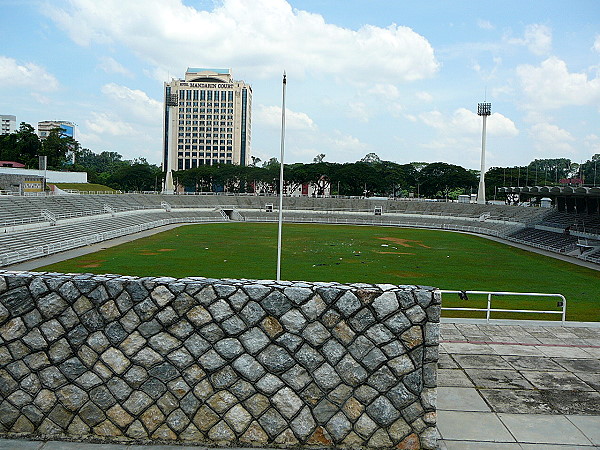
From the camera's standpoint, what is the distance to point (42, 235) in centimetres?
4112

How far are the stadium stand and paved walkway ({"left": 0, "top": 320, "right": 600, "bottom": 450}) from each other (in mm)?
29112

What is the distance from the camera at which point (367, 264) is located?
119 ft

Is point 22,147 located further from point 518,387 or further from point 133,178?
point 518,387

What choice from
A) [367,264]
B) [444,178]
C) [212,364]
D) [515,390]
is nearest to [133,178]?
[444,178]

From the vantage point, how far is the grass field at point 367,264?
1137 inches

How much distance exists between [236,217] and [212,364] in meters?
77.7

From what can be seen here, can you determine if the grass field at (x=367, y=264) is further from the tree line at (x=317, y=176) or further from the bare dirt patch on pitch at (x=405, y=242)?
the tree line at (x=317, y=176)

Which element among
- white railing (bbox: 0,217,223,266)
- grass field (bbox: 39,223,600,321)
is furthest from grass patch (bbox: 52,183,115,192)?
grass field (bbox: 39,223,600,321)

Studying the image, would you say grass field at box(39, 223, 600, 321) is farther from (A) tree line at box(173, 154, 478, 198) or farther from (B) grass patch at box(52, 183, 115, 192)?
(A) tree line at box(173, 154, 478, 198)

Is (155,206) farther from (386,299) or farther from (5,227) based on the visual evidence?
(386,299)

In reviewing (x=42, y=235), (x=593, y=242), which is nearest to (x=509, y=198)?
(x=593, y=242)

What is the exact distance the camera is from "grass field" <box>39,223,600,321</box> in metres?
28.9

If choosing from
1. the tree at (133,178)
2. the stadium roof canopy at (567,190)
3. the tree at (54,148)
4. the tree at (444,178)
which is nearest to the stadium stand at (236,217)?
the stadium roof canopy at (567,190)

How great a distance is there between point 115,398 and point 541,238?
56.3 m
